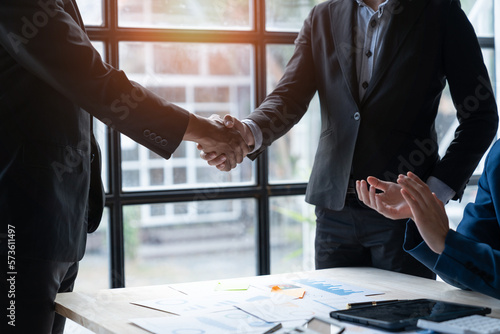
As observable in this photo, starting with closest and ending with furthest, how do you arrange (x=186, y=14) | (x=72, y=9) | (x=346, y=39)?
(x=72, y=9)
(x=346, y=39)
(x=186, y=14)

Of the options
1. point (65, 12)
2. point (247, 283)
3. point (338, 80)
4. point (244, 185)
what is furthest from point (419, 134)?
point (65, 12)

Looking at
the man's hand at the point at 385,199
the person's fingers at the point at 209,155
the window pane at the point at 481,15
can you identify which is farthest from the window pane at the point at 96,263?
the window pane at the point at 481,15

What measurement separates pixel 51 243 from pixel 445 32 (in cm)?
142

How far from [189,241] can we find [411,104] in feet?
4.17

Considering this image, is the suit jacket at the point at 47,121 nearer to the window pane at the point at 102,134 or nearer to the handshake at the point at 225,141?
the handshake at the point at 225,141

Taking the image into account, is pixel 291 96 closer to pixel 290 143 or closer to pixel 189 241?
pixel 290 143

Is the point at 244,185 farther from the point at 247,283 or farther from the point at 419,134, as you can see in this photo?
the point at 247,283

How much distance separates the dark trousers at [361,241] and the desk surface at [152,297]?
0.63ft

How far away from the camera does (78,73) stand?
168 centimetres

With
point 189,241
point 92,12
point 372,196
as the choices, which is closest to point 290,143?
point 189,241

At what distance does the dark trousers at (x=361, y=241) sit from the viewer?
2014mm

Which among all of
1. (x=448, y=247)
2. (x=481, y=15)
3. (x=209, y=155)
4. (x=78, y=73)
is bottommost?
(x=448, y=247)

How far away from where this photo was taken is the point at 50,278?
1.56 m

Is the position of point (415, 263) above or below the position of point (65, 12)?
below
